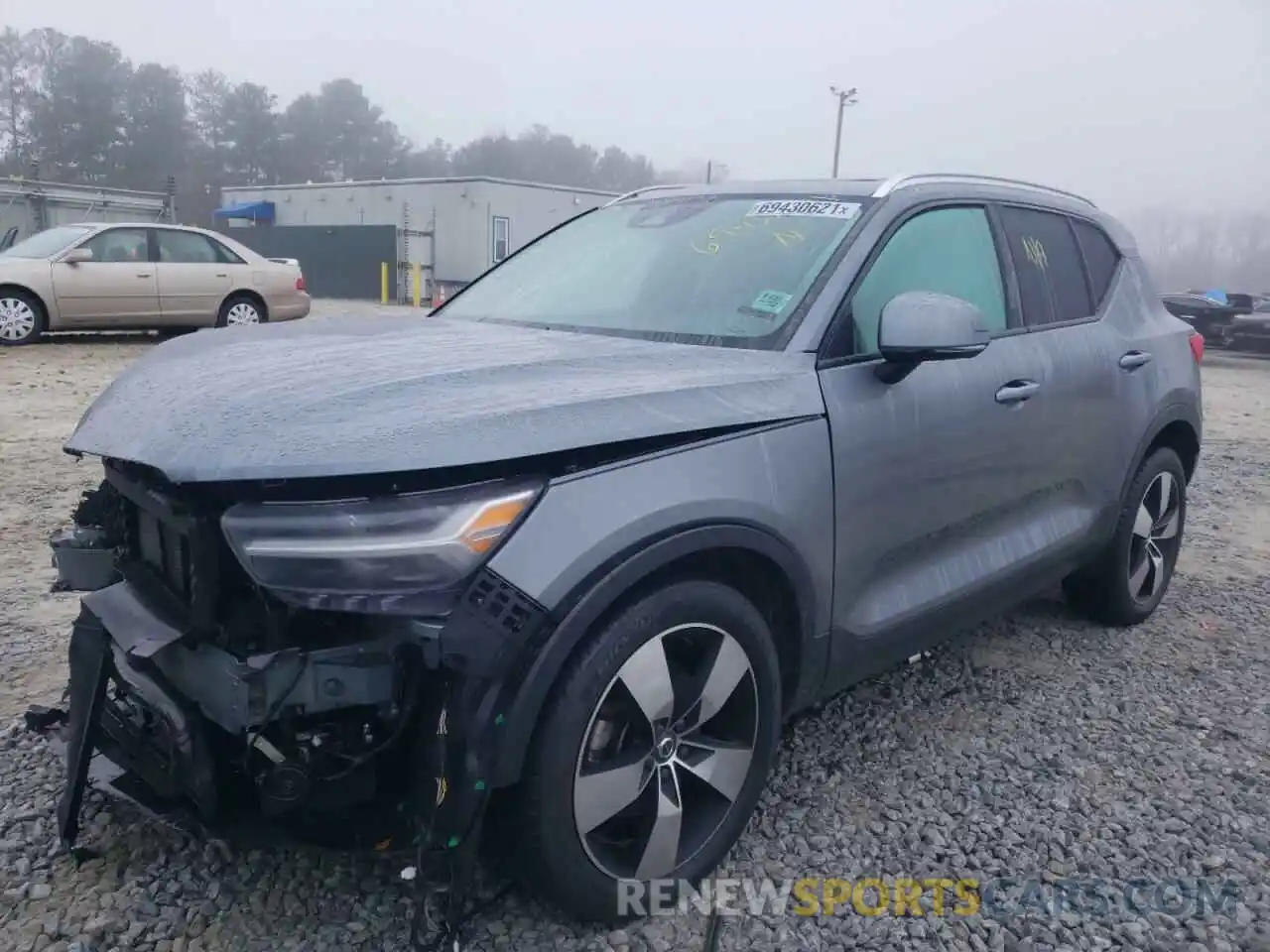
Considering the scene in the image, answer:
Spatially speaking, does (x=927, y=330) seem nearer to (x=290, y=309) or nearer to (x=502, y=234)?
(x=290, y=309)

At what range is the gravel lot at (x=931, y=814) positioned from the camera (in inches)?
84.8

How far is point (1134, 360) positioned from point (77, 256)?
1166 centimetres

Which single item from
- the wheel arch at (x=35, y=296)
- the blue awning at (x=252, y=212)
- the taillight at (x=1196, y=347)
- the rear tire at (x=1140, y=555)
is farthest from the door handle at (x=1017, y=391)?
the blue awning at (x=252, y=212)

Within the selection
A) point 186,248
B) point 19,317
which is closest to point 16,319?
point 19,317

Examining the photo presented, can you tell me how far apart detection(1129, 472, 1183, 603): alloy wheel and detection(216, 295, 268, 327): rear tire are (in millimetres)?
11355

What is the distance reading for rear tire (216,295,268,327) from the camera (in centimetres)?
1281

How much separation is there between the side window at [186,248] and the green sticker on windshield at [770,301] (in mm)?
11569

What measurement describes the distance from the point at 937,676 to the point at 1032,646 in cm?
57

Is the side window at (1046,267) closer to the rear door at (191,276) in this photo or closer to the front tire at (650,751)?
the front tire at (650,751)

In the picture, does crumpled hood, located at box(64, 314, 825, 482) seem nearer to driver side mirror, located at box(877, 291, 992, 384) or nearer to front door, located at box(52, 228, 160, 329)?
driver side mirror, located at box(877, 291, 992, 384)

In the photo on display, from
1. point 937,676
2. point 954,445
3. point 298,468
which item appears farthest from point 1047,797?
point 298,468

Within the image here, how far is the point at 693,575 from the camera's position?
215 cm

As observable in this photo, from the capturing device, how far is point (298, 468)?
175 cm

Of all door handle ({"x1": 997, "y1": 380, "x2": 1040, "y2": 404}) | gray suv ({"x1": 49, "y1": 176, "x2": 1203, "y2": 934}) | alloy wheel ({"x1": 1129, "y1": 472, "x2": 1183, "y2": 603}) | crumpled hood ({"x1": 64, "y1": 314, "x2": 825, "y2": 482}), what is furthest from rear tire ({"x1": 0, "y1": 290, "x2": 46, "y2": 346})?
alloy wheel ({"x1": 1129, "y1": 472, "x2": 1183, "y2": 603})
